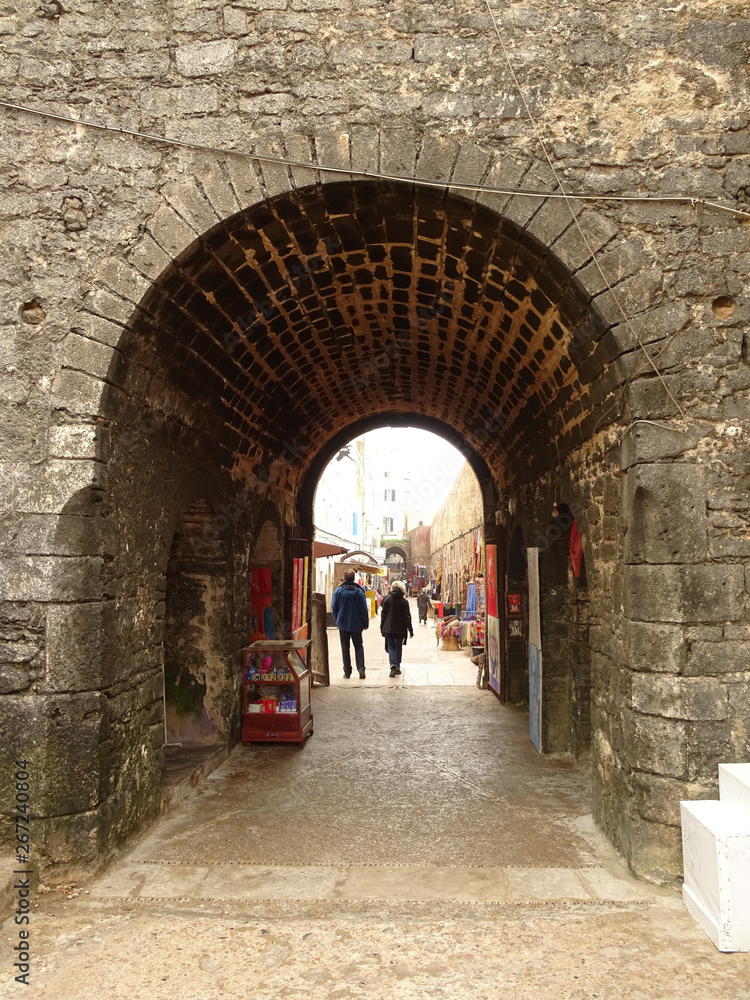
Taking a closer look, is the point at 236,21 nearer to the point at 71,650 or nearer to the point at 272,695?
the point at 71,650

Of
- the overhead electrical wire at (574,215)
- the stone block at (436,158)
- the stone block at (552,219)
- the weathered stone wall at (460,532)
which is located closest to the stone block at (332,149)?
the stone block at (436,158)

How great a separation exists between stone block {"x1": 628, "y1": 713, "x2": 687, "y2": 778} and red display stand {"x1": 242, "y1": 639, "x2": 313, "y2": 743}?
11.6 feet

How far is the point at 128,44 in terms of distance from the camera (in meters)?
4.21

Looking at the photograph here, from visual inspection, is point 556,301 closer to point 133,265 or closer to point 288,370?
point 133,265

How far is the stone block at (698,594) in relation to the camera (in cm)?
372

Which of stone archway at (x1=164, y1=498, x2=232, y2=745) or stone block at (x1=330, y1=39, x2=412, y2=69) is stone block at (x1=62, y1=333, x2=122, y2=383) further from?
stone archway at (x1=164, y1=498, x2=232, y2=745)

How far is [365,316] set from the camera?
6.31m

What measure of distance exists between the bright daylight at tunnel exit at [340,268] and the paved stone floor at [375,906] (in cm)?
2

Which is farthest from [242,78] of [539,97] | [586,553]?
[586,553]

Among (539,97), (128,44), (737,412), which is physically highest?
(128,44)

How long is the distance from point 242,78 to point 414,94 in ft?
3.44

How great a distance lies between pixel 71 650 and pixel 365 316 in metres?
3.86

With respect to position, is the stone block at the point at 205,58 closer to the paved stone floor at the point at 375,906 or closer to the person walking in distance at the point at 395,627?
the paved stone floor at the point at 375,906

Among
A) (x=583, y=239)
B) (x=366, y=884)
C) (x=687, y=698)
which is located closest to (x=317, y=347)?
(x=583, y=239)
